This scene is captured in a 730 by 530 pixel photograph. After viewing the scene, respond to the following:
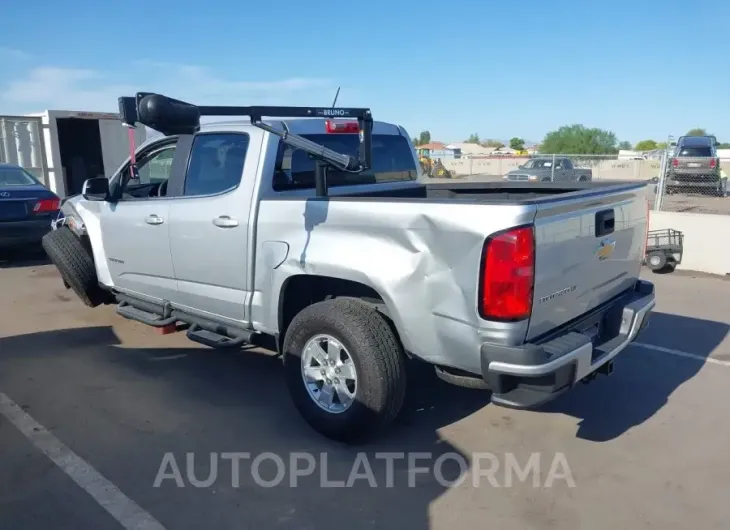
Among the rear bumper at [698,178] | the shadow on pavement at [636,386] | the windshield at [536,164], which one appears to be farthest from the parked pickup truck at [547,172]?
the shadow on pavement at [636,386]

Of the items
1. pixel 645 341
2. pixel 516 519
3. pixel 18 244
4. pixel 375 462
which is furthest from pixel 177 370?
pixel 18 244

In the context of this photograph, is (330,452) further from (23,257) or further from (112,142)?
(112,142)

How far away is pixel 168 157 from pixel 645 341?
460cm

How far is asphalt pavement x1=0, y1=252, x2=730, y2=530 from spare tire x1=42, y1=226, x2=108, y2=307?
59 centimetres

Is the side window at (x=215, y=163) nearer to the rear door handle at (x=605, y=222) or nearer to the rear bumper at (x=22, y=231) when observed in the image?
the rear door handle at (x=605, y=222)

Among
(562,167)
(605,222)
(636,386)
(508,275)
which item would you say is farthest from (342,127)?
(562,167)

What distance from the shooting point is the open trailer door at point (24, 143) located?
13195 millimetres

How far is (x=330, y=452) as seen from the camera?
3.61 m

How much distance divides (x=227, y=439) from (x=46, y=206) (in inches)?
278

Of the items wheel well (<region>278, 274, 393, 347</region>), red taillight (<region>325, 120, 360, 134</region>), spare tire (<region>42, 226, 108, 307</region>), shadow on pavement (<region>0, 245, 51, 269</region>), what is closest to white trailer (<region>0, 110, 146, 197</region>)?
shadow on pavement (<region>0, 245, 51, 269</region>)

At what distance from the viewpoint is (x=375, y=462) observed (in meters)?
3.52

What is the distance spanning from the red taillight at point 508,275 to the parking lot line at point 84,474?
6.33 feet

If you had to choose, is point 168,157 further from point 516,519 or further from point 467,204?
point 516,519

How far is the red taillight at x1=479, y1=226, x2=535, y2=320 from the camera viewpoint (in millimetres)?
2869
